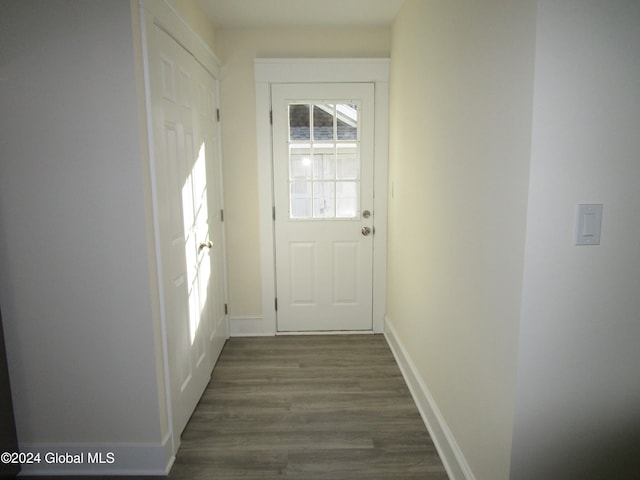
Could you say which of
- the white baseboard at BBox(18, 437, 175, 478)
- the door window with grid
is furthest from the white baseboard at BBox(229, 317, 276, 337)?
the white baseboard at BBox(18, 437, 175, 478)

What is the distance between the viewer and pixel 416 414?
89.0 inches

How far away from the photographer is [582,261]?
1194 millimetres

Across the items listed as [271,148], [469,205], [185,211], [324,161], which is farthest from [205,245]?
[469,205]

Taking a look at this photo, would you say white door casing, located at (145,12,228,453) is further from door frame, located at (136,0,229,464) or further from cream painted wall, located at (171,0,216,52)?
cream painted wall, located at (171,0,216,52)

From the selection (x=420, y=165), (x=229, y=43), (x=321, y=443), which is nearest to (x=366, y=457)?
(x=321, y=443)

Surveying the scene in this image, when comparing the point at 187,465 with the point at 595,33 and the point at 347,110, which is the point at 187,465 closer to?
the point at 595,33

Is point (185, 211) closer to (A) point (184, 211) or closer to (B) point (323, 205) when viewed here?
(A) point (184, 211)

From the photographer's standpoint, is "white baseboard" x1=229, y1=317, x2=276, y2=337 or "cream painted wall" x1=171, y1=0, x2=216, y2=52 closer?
"cream painted wall" x1=171, y1=0, x2=216, y2=52

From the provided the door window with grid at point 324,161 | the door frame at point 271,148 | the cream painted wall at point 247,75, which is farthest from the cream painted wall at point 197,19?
the door window with grid at point 324,161

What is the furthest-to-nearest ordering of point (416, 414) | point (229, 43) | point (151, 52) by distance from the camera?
point (229, 43) → point (416, 414) → point (151, 52)

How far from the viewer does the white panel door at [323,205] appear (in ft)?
10.5

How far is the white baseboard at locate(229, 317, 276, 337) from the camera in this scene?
3420 mm

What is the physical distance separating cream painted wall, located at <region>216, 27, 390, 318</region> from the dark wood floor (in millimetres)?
1191

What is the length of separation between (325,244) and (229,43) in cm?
180
